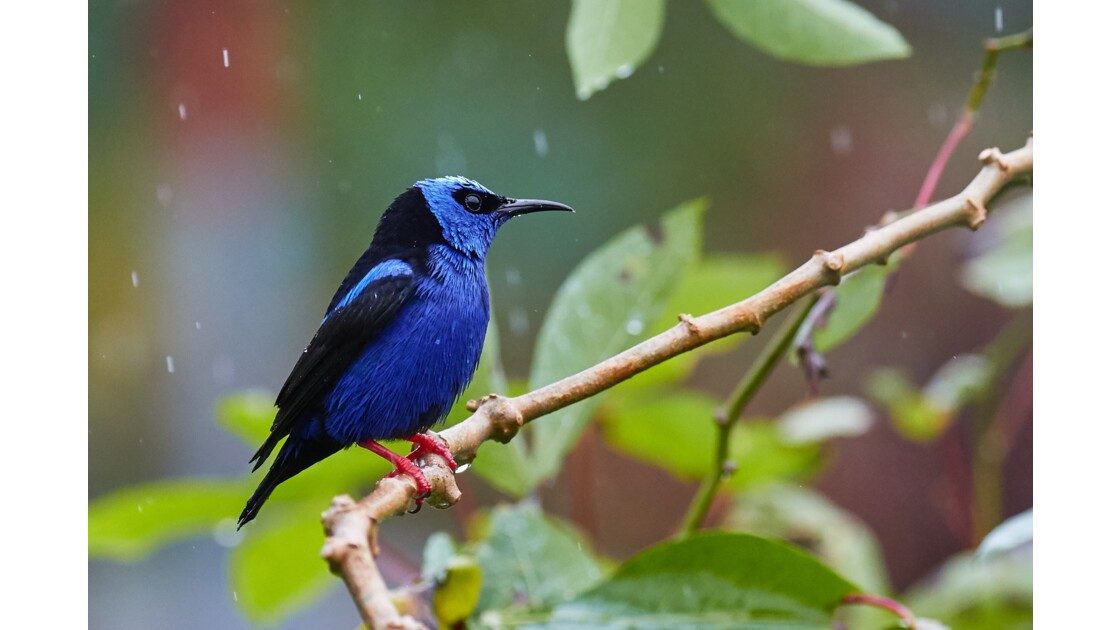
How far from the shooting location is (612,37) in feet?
4.58

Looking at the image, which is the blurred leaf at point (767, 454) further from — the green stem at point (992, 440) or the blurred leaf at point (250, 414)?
the blurred leaf at point (250, 414)

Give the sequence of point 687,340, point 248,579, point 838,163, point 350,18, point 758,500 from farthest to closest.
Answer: point 838,163 < point 758,500 < point 350,18 < point 248,579 < point 687,340

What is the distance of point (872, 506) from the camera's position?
2.48m

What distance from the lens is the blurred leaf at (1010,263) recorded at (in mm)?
1724

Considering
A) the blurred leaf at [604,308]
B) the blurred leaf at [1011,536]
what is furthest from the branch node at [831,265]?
the blurred leaf at [1011,536]

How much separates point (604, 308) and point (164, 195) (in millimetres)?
844

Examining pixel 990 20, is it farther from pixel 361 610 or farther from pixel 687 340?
pixel 361 610

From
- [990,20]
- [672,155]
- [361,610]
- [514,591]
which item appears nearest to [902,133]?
[990,20]

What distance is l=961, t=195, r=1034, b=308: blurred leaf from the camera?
1.72 metres

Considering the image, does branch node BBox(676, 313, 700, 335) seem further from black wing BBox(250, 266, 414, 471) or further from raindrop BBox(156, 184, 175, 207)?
raindrop BBox(156, 184, 175, 207)

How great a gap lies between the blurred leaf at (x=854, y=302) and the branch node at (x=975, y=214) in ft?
0.80

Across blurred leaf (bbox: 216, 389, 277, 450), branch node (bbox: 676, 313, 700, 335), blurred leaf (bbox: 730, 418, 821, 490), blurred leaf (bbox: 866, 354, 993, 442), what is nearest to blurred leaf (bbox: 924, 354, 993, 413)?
blurred leaf (bbox: 866, 354, 993, 442)

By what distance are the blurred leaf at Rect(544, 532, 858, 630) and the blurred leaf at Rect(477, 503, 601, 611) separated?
0.09 metres

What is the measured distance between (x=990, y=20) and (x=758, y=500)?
3.32ft
